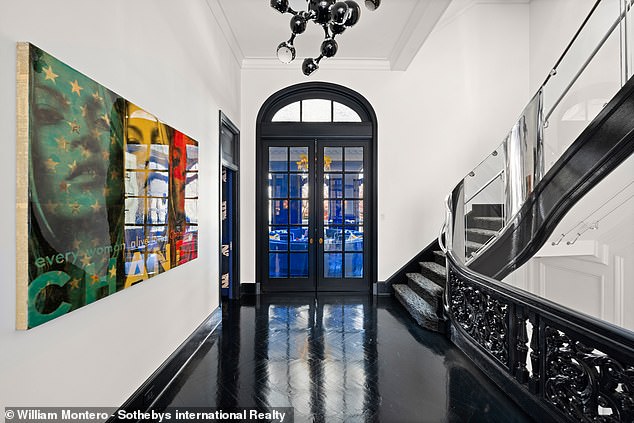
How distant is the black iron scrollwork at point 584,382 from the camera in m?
1.92

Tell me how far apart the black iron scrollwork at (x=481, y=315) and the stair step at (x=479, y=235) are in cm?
50

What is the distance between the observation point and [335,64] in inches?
244

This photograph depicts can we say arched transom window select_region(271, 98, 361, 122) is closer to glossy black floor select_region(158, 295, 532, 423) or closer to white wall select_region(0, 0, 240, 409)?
white wall select_region(0, 0, 240, 409)

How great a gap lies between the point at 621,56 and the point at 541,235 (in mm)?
1691

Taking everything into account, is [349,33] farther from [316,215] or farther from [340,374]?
[340,374]

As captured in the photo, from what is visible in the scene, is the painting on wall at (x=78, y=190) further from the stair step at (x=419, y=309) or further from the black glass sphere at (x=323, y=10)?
the stair step at (x=419, y=309)

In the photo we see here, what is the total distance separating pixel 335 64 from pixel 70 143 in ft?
16.7

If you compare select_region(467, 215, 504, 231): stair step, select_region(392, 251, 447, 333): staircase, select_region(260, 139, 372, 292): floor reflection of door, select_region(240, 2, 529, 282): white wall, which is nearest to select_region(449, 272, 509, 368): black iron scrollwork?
select_region(392, 251, 447, 333): staircase

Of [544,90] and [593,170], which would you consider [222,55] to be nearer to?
[544,90]

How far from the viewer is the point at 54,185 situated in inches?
66.3

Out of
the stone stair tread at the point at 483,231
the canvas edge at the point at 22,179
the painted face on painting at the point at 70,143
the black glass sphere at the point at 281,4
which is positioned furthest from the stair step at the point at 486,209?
the canvas edge at the point at 22,179

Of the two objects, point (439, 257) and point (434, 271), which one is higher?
point (439, 257)

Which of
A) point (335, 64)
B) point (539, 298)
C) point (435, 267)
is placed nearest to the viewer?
point (539, 298)

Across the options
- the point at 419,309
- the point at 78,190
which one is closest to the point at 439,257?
the point at 419,309
